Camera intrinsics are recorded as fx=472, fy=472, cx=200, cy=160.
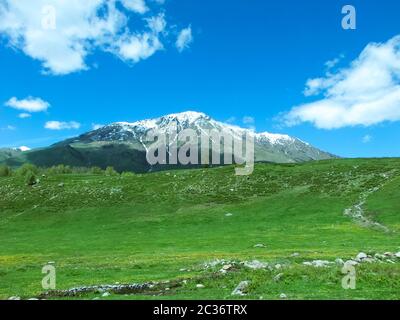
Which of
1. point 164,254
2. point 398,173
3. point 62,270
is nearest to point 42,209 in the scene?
point 164,254

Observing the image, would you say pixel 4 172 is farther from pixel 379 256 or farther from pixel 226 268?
pixel 379 256

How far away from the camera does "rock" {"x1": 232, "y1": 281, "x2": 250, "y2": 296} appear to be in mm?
24094

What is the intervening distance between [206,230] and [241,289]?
48406 millimetres

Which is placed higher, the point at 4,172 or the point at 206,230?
the point at 4,172

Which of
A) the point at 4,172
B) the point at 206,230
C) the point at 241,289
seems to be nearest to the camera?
the point at 241,289

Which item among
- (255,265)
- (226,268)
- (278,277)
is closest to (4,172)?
(226,268)

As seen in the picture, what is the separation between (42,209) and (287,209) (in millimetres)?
51738

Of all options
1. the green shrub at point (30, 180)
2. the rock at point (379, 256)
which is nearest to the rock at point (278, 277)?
the rock at point (379, 256)

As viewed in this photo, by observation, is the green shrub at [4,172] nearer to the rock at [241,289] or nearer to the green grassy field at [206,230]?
the green grassy field at [206,230]

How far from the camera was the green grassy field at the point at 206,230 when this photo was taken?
27625 mm

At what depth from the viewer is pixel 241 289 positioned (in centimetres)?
2491

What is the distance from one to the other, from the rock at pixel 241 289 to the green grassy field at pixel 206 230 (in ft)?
1.09

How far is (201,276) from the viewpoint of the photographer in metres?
29.8
